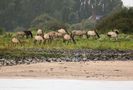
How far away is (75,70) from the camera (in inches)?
344

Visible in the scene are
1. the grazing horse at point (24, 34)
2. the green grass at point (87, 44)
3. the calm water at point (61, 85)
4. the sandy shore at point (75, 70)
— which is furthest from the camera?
the grazing horse at point (24, 34)

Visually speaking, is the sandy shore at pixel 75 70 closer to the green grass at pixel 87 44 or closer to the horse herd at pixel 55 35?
the green grass at pixel 87 44

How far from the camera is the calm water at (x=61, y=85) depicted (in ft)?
22.0

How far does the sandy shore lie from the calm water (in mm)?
557

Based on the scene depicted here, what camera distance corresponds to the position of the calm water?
671 centimetres

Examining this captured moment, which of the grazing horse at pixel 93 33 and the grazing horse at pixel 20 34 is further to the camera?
the grazing horse at pixel 20 34

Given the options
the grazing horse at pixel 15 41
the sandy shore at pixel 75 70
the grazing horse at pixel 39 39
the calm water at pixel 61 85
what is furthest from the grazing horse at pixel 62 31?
the calm water at pixel 61 85

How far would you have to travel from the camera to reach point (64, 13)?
1089cm

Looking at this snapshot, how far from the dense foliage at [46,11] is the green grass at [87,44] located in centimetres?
46

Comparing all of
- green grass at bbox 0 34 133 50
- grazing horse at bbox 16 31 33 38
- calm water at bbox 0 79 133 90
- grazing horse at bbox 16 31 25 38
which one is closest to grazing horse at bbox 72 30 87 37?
green grass at bbox 0 34 133 50

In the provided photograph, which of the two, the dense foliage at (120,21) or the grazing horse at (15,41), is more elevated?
the dense foliage at (120,21)

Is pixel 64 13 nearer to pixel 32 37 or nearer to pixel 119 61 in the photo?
pixel 32 37

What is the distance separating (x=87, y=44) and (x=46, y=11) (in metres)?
1.48

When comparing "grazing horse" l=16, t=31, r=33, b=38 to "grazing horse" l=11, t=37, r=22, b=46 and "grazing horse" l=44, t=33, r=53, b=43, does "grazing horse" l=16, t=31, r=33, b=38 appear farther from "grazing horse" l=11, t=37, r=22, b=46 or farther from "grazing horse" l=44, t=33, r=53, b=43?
"grazing horse" l=44, t=33, r=53, b=43
